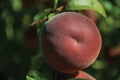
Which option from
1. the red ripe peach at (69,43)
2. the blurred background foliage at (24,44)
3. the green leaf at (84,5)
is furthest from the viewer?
the blurred background foliage at (24,44)

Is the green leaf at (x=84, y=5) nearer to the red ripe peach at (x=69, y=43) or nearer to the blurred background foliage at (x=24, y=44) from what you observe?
the red ripe peach at (x=69, y=43)

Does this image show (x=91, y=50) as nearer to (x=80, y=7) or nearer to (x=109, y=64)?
(x=80, y=7)

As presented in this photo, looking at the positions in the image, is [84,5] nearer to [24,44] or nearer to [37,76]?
[37,76]

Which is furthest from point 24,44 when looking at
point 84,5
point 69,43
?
point 69,43

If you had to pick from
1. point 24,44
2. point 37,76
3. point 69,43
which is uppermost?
point 69,43

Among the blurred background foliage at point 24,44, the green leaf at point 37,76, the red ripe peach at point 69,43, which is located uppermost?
the red ripe peach at point 69,43

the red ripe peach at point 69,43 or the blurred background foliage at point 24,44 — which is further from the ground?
the red ripe peach at point 69,43

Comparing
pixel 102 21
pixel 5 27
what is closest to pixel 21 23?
pixel 5 27

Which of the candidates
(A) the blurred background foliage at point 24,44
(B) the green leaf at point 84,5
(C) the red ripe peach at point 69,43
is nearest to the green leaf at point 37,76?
(C) the red ripe peach at point 69,43
